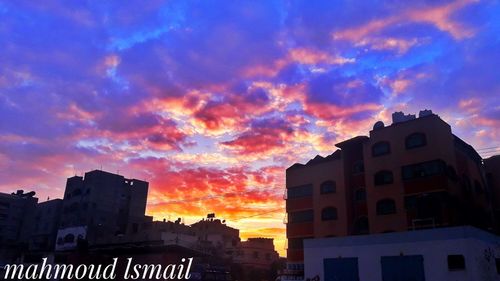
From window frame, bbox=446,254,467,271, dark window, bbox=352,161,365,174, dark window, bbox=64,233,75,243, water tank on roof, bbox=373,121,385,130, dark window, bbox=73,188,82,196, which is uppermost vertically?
dark window, bbox=73,188,82,196

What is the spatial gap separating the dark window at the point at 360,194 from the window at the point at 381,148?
15.5 feet

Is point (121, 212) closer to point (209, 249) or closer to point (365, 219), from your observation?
point (209, 249)

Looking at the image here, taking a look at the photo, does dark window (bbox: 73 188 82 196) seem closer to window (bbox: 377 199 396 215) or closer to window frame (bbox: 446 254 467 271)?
window (bbox: 377 199 396 215)

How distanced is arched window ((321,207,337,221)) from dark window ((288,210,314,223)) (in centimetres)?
173

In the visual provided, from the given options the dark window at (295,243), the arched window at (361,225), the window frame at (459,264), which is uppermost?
the arched window at (361,225)

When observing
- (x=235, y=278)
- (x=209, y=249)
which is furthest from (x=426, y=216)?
Answer: (x=209, y=249)

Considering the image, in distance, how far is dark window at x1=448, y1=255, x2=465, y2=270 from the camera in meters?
31.1

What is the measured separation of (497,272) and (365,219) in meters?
16.9

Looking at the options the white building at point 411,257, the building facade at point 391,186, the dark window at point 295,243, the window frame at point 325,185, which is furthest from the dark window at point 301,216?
the white building at point 411,257

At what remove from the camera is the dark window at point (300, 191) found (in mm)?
55969

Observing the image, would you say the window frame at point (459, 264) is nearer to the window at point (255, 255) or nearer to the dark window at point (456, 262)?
the dark window at point (456, 262)

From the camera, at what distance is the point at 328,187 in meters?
53.9

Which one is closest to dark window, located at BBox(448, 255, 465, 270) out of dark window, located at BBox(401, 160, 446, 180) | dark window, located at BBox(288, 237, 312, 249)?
dark window, located at BBox(401, 160, 446, 180)

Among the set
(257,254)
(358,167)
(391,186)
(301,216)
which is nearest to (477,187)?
(391,186)
